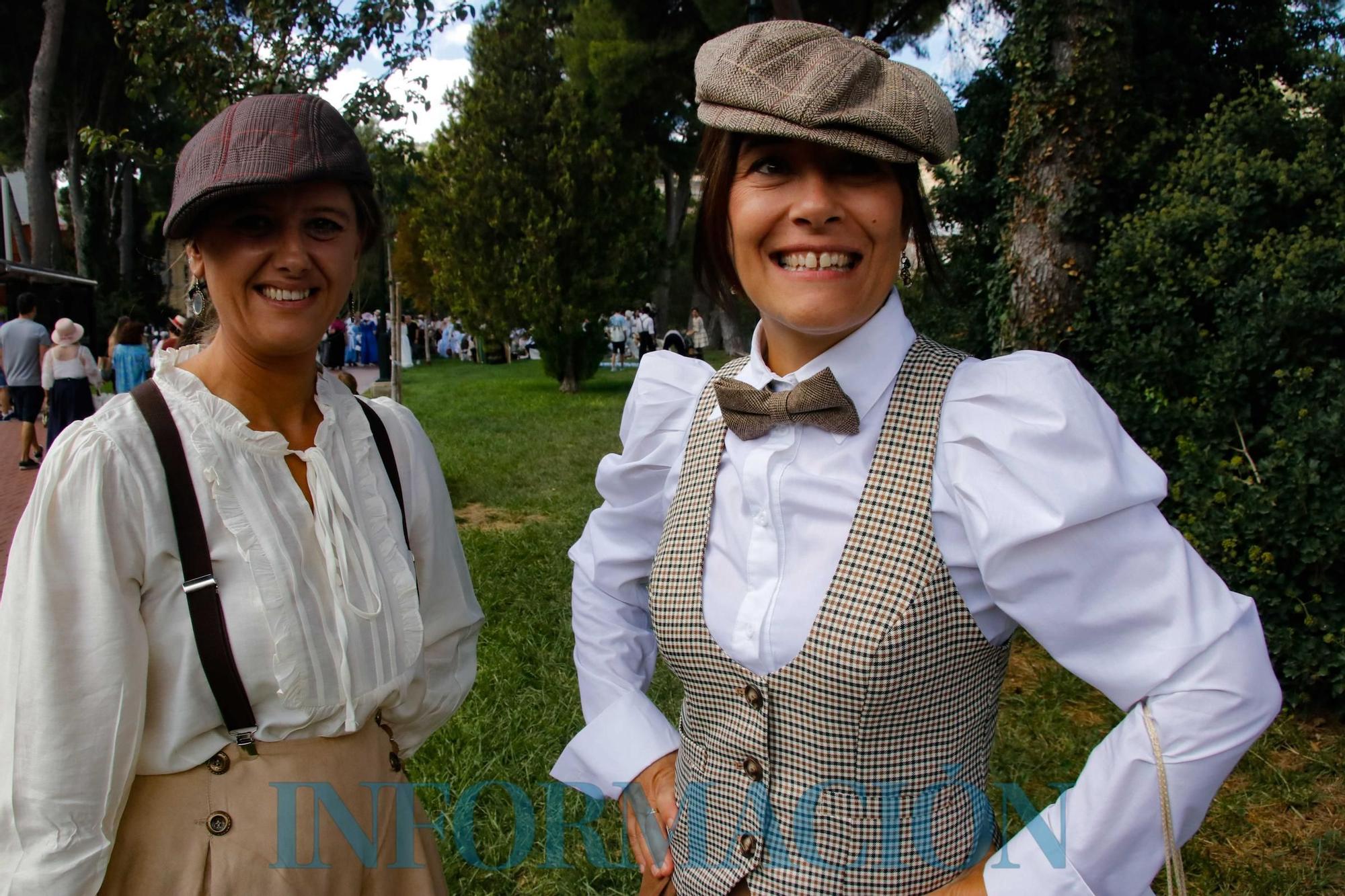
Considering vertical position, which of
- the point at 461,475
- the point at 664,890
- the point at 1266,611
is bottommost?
the point at 461,475

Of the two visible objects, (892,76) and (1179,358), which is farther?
(1179,358)

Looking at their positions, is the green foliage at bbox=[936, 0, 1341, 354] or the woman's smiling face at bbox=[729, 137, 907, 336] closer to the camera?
the woman's smiling face at bbox=[729, 137, 907, 336]

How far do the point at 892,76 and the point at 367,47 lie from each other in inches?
229

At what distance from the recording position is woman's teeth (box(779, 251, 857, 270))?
140 centimetres

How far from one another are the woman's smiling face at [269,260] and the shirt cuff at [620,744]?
2.63ft

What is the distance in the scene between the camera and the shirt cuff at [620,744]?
1600 millimetres

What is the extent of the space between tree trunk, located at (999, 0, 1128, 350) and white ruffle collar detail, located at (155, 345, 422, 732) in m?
4.30

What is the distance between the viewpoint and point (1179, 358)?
411 cm

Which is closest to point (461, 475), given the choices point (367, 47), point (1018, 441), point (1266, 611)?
point (367, 47)

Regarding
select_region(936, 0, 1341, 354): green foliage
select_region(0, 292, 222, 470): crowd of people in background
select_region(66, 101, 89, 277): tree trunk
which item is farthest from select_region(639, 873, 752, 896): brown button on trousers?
select_region(66, 101, 89, 277): tree trunk

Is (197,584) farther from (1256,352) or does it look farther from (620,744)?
(1256,352)

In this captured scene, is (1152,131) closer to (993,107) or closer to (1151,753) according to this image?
(993,107)

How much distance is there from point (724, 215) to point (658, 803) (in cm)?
95

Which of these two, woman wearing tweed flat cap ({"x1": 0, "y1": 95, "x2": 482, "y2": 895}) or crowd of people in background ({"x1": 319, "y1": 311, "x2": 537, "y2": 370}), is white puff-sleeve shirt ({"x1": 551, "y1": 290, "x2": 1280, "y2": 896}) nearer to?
woman wearing tweed flat cap ({"x1": 0, "y1": 95, "x2": 482, "y2": 895})
